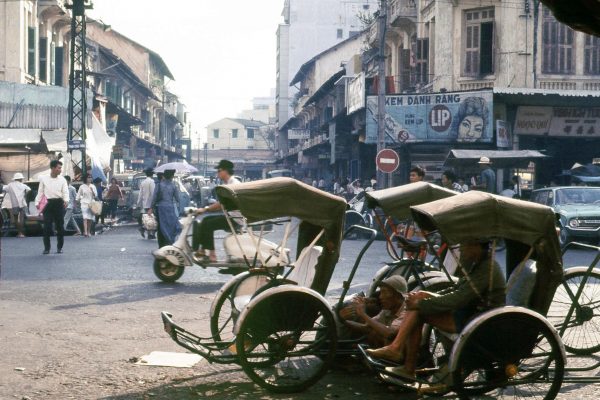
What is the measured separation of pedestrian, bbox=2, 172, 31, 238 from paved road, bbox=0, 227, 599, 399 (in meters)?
7.39

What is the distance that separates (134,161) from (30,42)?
25.7 meters

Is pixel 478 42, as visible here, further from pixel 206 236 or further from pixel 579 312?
pixel 579 312

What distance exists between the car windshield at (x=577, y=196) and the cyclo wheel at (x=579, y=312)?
13648 millimetres

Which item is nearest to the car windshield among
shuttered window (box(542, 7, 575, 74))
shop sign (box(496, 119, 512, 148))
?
shop sign (box(496, 119, 512, 148))

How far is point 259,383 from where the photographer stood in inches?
239

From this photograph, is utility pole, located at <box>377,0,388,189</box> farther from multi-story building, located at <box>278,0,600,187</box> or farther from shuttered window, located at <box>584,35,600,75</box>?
shuttered window, located at <box>584,35,600,75</box>

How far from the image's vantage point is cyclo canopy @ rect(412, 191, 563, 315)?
5582 mm

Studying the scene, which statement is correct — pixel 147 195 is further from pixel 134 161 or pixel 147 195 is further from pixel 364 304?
pixel 134 161

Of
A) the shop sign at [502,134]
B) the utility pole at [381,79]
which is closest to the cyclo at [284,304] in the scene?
the utility pole at [381,79]

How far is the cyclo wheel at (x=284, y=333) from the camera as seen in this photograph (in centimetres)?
608

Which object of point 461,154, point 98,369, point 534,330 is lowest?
point 98,369

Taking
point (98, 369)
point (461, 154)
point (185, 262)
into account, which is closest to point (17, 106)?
point (461, 154)

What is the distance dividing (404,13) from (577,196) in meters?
17.0

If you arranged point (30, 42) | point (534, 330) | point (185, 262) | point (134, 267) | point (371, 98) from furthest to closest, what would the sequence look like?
point (30, 42) < point (371, 98) < point (134, 267) < point (185, 262) < point (534, 330)
